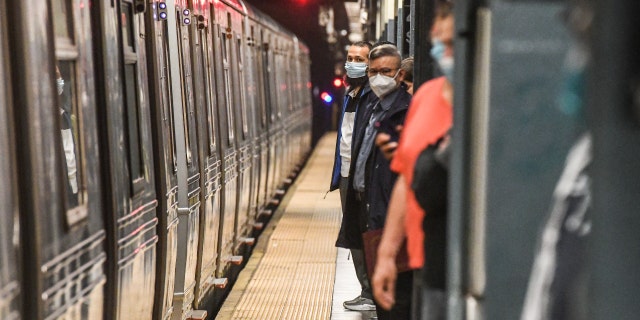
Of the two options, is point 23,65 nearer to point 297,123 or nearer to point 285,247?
point 285,247

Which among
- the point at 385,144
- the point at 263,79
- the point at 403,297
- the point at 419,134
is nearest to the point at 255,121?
the point at 263,79

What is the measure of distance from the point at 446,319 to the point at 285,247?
9257mm

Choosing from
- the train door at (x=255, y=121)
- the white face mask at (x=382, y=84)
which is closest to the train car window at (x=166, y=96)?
the white face mask at (x=382, y=84)

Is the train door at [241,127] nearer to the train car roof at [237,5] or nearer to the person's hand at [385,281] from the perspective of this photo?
the train car roof at [237,5]

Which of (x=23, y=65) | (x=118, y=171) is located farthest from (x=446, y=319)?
(x=118, y=171)

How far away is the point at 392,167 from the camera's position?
10.4ft

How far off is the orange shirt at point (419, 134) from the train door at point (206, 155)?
3.91 meters

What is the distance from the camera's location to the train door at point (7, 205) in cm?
304

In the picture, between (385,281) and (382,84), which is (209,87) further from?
(385,281)

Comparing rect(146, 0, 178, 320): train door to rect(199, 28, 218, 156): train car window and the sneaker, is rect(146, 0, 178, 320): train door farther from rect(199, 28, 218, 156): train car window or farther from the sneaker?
the sneaker

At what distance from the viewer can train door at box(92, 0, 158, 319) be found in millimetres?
4262

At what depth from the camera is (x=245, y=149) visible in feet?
34.1

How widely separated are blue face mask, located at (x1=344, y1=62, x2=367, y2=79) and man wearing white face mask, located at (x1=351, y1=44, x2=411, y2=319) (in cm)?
110

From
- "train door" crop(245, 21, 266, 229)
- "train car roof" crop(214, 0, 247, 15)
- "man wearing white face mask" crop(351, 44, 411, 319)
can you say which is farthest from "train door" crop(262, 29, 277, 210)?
"man wearing white face mask" crop(351, 44, 411, 319)
